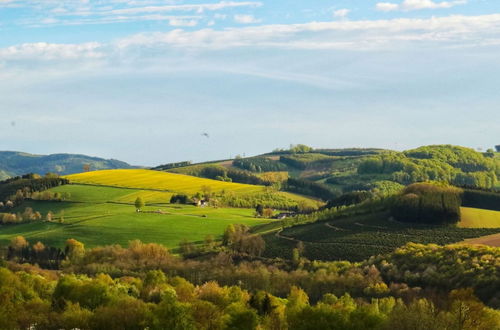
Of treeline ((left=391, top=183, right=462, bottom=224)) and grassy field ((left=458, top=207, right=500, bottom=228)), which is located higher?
treeline ((left=391, top=183, right=462, bottom=224))

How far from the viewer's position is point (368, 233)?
7333 inches

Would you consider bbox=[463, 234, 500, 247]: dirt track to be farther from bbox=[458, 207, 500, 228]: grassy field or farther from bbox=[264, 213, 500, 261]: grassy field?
bbox=[458, 207, 500, 228]: grassy field

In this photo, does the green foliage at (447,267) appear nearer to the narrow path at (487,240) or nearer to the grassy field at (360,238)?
the grassy field at (360,238)

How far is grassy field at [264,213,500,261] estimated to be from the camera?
172 m

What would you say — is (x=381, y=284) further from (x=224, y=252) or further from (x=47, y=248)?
(x=47, y=248)

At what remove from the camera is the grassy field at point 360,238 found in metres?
172

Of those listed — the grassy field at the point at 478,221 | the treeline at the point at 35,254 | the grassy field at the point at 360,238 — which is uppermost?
the grassy field at the point at 478,221

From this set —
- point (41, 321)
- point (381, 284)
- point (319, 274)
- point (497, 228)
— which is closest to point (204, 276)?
point (319, 274)

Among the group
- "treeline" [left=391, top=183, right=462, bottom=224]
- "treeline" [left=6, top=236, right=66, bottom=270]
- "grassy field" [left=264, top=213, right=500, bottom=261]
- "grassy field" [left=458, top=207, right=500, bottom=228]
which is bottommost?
"treeline" [left=6, top=236, right=66, bottom=270]

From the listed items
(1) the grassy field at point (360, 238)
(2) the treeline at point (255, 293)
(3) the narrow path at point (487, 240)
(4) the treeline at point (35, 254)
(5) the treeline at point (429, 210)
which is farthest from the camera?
(5) the treeline at point (429, 210)

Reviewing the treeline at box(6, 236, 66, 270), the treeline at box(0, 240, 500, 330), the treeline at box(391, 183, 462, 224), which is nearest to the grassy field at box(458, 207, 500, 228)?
the treeline at box(391, 183, 462, 224)

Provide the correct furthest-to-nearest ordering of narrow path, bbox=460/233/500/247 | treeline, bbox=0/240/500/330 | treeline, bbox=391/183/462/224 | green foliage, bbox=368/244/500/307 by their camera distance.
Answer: treeline, bbox=391/183/462/224, narrow path, bbox=460/233/500/247, green foliage, bbox=368/244/500/307, treeline, bbox=0/240/500/330

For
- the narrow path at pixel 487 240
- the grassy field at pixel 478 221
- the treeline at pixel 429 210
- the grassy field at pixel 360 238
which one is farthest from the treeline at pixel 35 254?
the grassy field at pixel 478 221

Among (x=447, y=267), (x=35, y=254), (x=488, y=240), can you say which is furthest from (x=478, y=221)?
(x=35, y=254)
